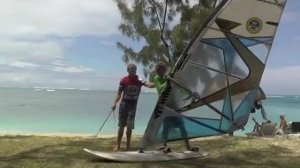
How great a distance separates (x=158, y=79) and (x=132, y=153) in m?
1.40

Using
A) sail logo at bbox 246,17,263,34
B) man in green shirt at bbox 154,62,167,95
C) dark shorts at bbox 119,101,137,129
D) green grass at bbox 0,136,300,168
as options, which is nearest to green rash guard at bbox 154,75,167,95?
man in green shirt at bbox 154,62,167,95

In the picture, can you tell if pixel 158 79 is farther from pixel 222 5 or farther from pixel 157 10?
pixel 157 10

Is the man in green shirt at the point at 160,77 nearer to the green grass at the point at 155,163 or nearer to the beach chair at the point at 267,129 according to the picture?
the green grass at the point at 155,163

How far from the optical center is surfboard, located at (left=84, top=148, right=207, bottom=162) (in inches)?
320

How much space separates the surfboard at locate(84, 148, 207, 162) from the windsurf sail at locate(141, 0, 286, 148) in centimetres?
23

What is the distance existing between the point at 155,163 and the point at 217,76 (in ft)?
5.83

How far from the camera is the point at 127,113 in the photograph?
29.8 ft

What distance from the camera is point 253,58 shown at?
27.7 ft

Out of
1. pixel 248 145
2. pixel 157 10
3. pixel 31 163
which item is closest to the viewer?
pixel 31 163

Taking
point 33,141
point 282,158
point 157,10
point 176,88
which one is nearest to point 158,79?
point 176,88

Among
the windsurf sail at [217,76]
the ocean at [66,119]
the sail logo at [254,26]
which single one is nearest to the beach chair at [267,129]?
the ocean at [66,119]

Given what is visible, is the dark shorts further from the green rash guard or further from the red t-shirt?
the green rash guard

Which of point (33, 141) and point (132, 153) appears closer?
point (132, 153)

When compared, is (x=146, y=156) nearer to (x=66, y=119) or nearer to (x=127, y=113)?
(x=127, y=113)
